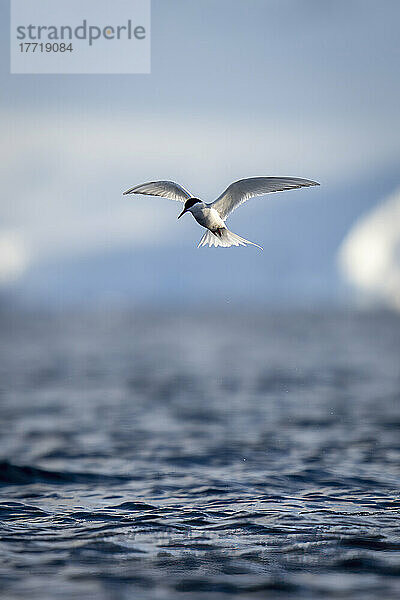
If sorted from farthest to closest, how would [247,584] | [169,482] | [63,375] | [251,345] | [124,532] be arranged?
[251,345], [63,375], [169,482], [124,532], [247,584]

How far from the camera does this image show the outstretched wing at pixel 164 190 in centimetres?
1042

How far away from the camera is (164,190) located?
1054 centimetres

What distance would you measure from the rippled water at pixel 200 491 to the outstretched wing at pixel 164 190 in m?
7.56

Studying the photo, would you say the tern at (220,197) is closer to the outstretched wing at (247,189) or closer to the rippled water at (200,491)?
the outstretched wing at (247,189)

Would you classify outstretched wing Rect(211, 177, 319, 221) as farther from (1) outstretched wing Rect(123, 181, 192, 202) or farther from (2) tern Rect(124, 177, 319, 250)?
(1) outstretched wing Rect(123, 181, 192, 202)

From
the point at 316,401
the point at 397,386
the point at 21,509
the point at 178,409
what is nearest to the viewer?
the point at 21,509

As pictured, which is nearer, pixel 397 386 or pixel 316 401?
pixel 316 401

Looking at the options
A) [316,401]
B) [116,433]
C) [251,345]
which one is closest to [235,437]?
[116,433]

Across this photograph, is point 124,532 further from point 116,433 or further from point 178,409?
point 178,409

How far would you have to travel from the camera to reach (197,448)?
91.1ft

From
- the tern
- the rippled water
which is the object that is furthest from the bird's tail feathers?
the rippled water

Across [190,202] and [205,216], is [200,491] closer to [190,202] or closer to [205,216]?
[190,202]

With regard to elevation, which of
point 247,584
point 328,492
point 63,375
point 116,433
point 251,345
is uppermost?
point 251,345

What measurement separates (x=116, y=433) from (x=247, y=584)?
55.7 ft
